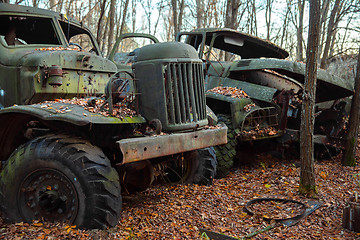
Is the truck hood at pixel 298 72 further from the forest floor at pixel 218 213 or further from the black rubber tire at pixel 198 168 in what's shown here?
the black rubber tire at pixel 198 168

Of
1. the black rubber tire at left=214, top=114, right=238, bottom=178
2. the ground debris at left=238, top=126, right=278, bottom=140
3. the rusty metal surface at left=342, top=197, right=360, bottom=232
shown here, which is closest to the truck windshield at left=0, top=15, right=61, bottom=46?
the black rubber tire at left=214, top=114, right=238, bottom=178

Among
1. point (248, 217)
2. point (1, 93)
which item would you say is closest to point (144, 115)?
point (248, 217)

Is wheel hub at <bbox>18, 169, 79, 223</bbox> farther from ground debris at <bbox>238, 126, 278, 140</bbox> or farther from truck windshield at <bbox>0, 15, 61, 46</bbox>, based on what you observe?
ground debris at <bbox>238, 126, 278, 140</bbox>

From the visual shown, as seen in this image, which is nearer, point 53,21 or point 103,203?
point 103,203

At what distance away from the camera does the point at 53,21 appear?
5.60m

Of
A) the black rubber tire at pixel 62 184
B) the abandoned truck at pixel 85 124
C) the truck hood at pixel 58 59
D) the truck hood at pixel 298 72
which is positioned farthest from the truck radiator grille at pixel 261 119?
the black rubber tire at pixel 62 184

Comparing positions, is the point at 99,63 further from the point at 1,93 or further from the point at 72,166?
the point at 72,166

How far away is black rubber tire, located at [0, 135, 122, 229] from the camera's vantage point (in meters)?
3.53

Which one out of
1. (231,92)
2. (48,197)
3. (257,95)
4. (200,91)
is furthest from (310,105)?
(48,197)

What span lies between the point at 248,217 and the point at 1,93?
11.8 ft

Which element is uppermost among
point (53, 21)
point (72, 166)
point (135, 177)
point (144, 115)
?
point (53, 21)

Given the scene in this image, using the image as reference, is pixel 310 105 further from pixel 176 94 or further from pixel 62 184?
pixel 62 184

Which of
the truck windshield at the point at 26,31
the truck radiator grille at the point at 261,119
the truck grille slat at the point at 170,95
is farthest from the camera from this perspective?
the truck radiator grille at the point at 261,119

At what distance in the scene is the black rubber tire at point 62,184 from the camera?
3531 mm
